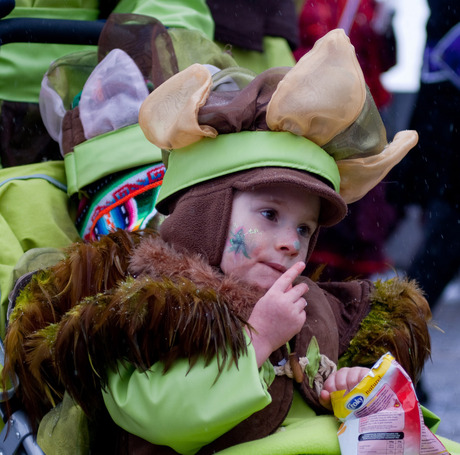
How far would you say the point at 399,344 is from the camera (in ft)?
6.52

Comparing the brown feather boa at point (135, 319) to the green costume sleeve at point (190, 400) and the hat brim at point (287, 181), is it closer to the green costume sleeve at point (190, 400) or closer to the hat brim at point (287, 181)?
the green costume sleeve at point (190, 400)

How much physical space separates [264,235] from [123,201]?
0.65m

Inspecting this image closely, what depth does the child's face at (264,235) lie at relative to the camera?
1.84 meters

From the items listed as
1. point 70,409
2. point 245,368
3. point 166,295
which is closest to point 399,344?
point 245,368

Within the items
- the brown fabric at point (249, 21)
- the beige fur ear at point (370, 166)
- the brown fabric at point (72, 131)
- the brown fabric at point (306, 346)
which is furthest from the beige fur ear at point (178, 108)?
the brown fabric at point (249, 21)

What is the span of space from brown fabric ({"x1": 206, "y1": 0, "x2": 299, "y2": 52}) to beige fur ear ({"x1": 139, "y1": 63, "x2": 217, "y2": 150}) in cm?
124

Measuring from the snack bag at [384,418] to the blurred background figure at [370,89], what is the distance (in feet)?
5.36

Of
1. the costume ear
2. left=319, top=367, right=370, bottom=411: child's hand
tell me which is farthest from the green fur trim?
the costume ear

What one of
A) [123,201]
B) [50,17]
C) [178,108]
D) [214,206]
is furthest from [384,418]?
[50,17]

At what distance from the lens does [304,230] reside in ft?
6.34

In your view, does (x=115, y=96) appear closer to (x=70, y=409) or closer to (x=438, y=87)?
(x=70, y=409)

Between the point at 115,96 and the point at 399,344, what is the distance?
1.09 metres

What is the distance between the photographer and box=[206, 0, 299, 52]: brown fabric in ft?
10.2

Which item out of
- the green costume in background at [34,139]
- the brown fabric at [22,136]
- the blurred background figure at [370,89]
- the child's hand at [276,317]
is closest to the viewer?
the child's hand at [276,317]
